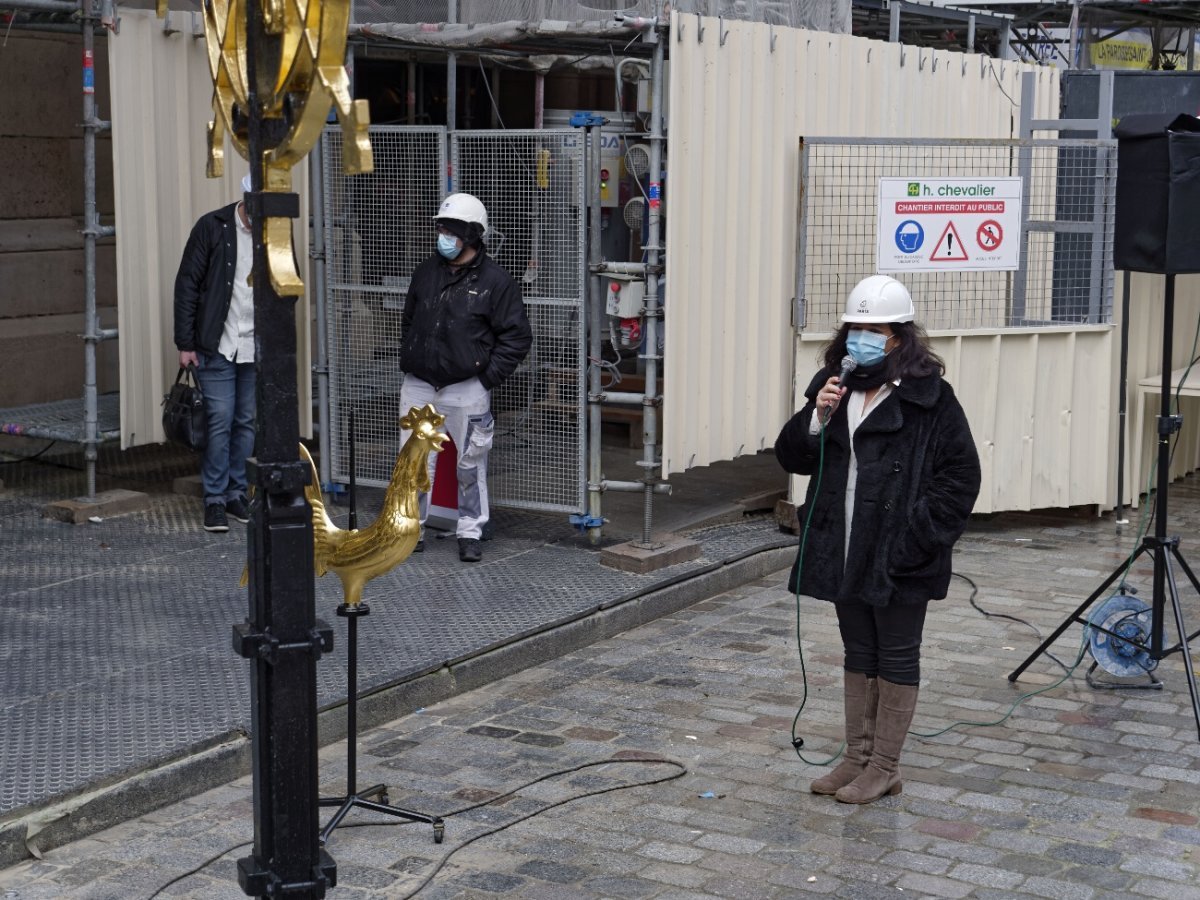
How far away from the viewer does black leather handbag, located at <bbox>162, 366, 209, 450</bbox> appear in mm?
9172

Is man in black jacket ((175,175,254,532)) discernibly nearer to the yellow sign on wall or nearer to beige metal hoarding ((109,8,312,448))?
beige metal hoarding ((109,8,312,448))

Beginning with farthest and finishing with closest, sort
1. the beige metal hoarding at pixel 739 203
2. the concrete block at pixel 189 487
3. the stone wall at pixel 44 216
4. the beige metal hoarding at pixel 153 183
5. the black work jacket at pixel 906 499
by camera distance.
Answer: the stone wall at pixel 44 216 → the concrete block at pixel 189 487 → the beige metal hoarding at pixel 153 183 → the beige metal hoarding at pixel 739 203 → the black work jacket at pixel 906 499

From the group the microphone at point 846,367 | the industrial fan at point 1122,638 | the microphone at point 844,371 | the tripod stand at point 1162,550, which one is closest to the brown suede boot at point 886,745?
the microphone at point 844,371

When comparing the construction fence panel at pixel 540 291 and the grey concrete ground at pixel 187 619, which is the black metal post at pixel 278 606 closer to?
the grey concrete ground at pixel 187 619

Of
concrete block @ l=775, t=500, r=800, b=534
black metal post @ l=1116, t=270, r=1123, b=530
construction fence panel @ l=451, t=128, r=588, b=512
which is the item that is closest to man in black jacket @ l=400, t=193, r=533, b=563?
construction fence panel @ l=451, t=128, r=588, b=512

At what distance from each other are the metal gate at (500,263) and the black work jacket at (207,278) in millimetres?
771

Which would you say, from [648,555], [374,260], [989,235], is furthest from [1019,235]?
[374,260]

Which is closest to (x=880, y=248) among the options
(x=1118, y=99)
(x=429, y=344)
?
(x=429, y=344)

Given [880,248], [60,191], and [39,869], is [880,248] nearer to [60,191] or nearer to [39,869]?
[60,191]

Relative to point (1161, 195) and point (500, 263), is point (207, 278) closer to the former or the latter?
point (500, 263)

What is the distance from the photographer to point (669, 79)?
8.55 meters

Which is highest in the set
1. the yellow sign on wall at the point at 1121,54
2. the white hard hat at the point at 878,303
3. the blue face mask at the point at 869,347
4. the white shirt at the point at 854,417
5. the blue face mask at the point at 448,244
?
the yellow sign on wall at the point at 1121,54

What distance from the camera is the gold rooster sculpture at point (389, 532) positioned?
215 inches

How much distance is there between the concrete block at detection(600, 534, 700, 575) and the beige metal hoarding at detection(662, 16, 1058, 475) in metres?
0.46
